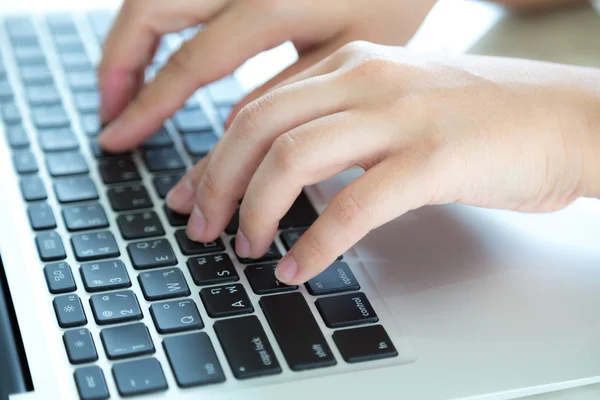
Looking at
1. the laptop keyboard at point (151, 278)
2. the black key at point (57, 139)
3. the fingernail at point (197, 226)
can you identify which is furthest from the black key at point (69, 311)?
the black key at point (57, 139)

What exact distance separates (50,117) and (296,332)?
375 millimetres

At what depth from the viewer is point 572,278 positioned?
61cm

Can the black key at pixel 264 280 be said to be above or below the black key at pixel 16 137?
below

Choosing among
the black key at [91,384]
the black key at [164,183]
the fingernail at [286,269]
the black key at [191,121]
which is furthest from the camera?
the black key at [191,121]

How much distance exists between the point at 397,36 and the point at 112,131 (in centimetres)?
30

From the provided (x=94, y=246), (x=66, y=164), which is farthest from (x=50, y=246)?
(x=66, y=164)

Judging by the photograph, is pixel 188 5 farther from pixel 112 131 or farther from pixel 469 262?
pixel 469 262

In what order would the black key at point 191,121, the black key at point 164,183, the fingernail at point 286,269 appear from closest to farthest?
1. the fingernail at point 286,269
2. the black key at point 164,183
3. the black key at point 191,121

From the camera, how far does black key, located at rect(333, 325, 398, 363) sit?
513mm

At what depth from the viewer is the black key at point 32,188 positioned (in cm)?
64

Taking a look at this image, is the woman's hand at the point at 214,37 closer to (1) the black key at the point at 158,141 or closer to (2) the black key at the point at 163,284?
(1) the black key at the point at 158,141

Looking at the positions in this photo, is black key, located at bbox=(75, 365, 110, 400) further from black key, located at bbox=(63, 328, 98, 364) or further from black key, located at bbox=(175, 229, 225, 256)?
black key, located at bbox=(175, 229, 225, 256)

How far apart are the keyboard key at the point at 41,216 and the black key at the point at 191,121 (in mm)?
189

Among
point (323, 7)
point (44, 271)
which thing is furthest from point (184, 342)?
point (323, 7)
